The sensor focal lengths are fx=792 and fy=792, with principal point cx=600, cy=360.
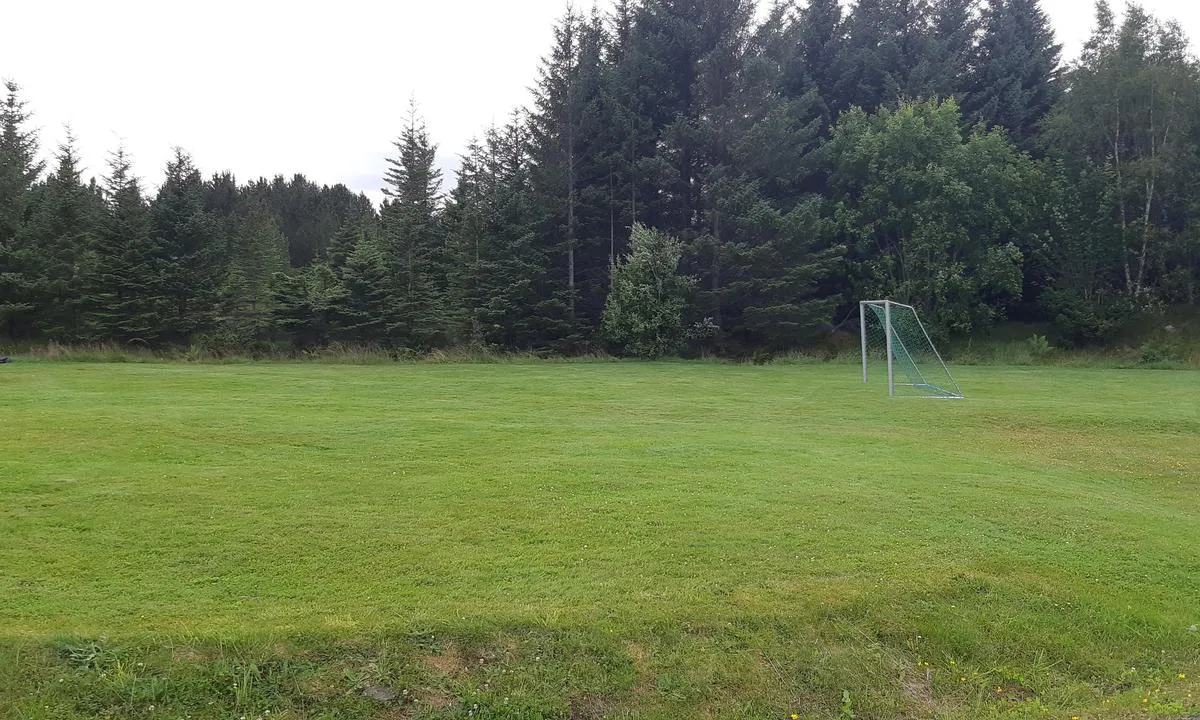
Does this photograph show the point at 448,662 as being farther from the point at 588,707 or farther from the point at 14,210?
the point at 14,210

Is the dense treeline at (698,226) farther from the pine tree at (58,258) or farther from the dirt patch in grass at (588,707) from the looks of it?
the dirt patch in grass at (588,707)

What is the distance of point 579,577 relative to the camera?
20.0ft

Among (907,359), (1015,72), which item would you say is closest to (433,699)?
(907,359)

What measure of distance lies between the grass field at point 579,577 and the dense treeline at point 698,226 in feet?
73.9

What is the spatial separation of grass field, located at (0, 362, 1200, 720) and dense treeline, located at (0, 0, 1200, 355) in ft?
73.9

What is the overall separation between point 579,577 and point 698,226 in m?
31.3

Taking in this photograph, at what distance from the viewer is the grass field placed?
15.8 feet

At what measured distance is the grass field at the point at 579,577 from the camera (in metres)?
4.82

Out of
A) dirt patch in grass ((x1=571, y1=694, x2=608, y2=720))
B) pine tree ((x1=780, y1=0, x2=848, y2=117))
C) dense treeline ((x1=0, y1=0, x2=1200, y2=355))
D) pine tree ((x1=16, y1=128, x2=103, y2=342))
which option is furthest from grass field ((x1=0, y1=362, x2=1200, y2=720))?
pine tree ((x1=780, y1=0, x2=848, y2=117))

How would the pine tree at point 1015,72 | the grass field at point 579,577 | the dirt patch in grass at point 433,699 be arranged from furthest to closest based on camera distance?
1. the pine tree at point 1015,72
2. the grass field at point 579,577
3. the dirt patch in grass at point 433,699

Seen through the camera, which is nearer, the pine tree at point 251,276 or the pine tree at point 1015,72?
the pine tree at point 251,276

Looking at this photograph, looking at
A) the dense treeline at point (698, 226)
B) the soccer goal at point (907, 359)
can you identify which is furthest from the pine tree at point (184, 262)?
the soccer goal at point (907, 359)

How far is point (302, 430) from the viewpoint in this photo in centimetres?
1223

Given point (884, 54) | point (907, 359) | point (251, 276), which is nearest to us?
point (907, 359)
